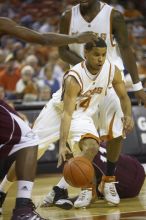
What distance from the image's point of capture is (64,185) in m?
7.04

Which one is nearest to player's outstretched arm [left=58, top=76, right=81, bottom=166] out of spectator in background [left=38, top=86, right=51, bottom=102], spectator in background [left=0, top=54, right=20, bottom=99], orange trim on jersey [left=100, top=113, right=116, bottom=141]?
orange trim on jersey [left=100, top=113, right=116, bottom=141]

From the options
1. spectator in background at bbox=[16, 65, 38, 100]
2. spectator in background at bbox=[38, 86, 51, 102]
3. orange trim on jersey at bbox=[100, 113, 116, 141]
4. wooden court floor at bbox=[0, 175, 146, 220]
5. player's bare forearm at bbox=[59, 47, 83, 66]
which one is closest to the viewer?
wooden court floor at bbox=[0, 175, 146, 220]

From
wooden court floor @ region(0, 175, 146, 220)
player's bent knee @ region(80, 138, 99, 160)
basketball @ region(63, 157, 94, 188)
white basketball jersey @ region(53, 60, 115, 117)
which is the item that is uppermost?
white basketball jersey @ region(53, 60, 115, 117)

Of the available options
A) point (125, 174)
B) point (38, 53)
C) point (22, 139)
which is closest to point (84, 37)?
point (22, 139)

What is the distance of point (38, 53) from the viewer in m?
16.2

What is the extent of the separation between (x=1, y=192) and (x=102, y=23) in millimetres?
1985

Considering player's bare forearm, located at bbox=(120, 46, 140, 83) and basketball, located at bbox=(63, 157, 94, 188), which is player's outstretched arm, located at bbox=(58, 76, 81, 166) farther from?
player's bare forearm, located at bbox=(120, 46, 140, 83)

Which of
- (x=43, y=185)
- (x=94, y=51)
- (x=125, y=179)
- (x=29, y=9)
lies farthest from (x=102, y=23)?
(x=29, y=9)

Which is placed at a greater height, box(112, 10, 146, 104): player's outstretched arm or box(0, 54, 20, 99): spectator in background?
box(0, 54, 20, 99): spectator in background

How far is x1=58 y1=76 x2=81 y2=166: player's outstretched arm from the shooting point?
6.27 metres

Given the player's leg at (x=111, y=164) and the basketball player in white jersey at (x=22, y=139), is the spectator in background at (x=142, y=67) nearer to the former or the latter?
the player's leg at (x=111, y=164)

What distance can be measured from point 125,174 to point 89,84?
1279 mm

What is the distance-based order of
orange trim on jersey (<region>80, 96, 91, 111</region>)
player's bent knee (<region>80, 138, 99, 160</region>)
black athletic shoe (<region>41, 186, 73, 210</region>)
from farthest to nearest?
1. black athletic shoe (<region>41, 186, 73, 210</region>)
2. orange trim on jersey (<region>80, 96, 91, 111</region>)
3. player's bent knee (<region>80, 138, 99, 160</region>)

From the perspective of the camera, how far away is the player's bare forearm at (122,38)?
23.2 feet
